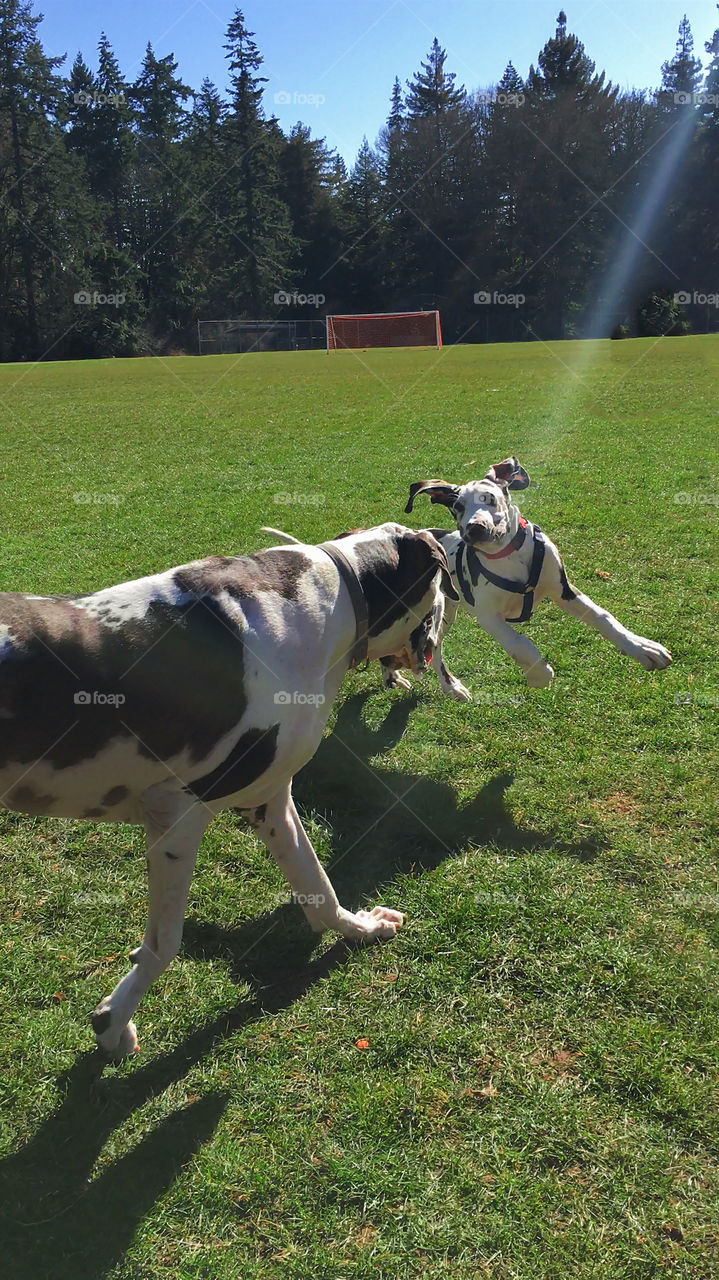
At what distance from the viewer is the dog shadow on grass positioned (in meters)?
2.84

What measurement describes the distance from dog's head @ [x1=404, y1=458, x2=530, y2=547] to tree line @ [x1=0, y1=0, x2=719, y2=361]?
52954 mm

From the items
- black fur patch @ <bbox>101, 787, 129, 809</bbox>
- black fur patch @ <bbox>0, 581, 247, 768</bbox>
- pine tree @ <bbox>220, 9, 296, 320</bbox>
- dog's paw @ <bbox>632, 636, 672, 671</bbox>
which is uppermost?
pine tree @ <bbox>220, 9, 296, 320</bbox>

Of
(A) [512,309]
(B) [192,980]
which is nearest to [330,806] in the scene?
(B) [192,980]

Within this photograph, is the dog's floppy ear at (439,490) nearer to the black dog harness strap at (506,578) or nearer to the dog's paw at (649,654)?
the black dog harness strap at (506,578)

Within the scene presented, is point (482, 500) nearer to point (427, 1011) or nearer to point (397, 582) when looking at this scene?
point (397, 582)

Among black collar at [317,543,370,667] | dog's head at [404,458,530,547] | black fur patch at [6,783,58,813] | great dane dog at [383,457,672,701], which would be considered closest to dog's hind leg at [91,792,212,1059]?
black fur patch at [6,783,58,813]

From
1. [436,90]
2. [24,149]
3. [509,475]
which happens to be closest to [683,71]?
[436,90]

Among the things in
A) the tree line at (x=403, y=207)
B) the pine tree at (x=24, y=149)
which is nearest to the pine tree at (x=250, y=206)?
the tree line at (x=403, y=207)

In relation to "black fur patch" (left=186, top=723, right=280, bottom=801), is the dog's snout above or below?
above

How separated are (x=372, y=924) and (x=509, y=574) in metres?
2.54

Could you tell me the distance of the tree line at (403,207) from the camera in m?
56.7

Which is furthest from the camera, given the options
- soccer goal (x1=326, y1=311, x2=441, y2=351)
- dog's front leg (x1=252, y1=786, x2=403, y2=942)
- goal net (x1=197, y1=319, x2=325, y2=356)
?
goal net (x1=197, y1=319, x2=325, y2=356)

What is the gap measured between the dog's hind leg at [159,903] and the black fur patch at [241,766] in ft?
0.24

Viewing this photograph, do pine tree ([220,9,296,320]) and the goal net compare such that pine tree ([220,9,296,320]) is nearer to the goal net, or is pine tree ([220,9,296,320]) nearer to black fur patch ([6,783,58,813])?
the goal net
